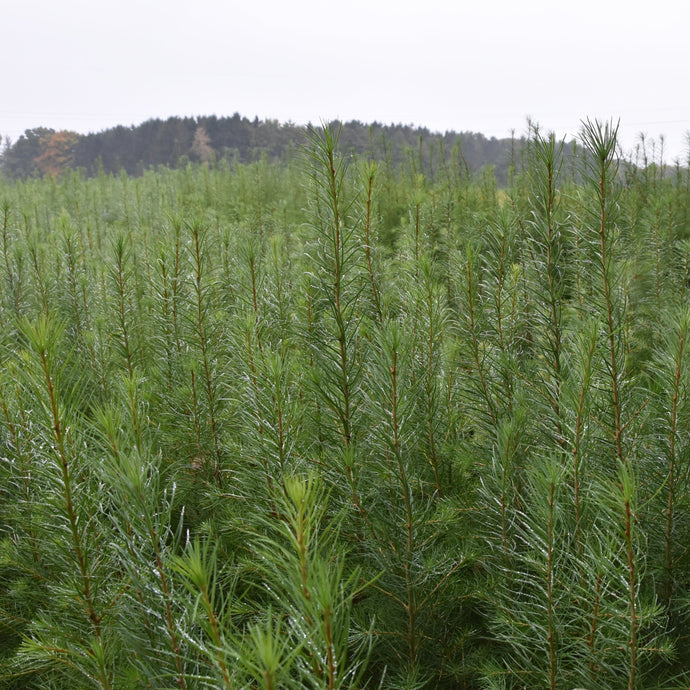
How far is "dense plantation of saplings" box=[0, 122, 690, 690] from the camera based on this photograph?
3.66ft

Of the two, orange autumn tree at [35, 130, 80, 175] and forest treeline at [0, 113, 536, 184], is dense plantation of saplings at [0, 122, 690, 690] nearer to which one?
forest treeline at [0, 113, 536, 184]

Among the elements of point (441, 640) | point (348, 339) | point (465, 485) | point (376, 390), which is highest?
point (348, 339)

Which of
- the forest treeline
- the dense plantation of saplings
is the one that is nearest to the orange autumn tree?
the forest treeline

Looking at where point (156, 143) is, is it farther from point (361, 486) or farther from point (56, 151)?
point (361, 486)

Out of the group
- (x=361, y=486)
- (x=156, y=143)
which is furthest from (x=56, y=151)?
(x=361, y=486)

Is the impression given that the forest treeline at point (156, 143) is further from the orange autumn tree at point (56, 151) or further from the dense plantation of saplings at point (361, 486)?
the dense plantation of saplings at point (361, 486)

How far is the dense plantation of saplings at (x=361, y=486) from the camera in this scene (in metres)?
1.11

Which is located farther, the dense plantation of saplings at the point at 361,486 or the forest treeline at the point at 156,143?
the forest treeline at the point at 156,143

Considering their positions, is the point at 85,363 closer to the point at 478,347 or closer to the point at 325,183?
the point at 325,183

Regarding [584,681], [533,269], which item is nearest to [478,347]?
[533,269]

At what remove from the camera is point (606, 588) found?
131 cm

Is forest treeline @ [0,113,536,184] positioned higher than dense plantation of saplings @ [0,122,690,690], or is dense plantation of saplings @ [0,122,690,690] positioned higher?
forest treeline @ [0,113,536,184]

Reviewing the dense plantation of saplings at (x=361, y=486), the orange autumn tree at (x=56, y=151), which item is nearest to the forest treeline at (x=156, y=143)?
the orange autumn tree at (x=56, y=151)

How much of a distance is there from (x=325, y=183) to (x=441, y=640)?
1.77 metres
